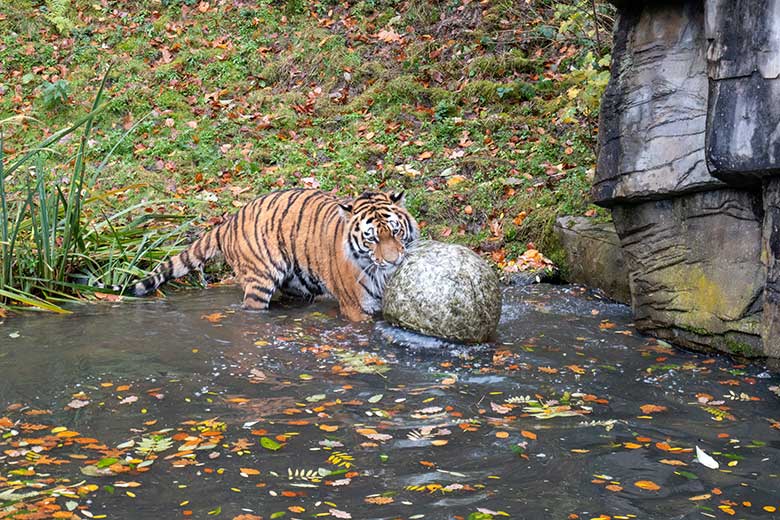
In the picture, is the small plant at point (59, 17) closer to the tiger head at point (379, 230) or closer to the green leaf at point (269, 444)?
the tiger head at point (379, 230)

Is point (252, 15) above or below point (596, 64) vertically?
above

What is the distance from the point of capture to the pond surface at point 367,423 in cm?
438

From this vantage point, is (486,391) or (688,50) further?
(688,50)

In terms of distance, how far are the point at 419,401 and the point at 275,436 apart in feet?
3.46

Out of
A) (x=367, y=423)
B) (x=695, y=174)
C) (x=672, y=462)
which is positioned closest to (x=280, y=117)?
(x=695, y=174)

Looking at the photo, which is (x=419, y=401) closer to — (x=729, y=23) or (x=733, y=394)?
(x=733, y=394)

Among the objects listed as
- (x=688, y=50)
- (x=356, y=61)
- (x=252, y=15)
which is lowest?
(x=688, y=50)

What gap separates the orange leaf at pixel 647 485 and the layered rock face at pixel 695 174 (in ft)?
6.95

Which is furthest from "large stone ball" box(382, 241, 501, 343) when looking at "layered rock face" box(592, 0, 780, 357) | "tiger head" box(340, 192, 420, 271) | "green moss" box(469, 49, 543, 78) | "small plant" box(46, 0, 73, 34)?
"small plant" box(46, 0, 73, 34)

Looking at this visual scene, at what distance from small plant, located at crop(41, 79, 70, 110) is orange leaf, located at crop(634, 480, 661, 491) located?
11039 millimetres

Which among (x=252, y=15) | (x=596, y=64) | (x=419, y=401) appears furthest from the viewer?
(x=252, y=15)

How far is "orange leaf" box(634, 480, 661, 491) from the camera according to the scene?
14.8 ft

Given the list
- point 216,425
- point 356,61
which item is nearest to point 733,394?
point 216,425

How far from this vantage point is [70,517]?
4125mm
